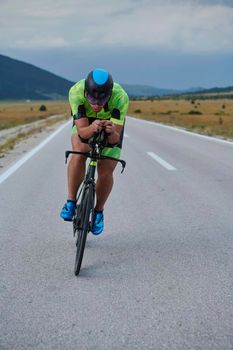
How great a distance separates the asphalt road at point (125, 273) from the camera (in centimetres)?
315

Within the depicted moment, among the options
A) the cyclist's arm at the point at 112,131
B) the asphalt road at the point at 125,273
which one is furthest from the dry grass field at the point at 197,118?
the cyclist's arm at the point at 112,131

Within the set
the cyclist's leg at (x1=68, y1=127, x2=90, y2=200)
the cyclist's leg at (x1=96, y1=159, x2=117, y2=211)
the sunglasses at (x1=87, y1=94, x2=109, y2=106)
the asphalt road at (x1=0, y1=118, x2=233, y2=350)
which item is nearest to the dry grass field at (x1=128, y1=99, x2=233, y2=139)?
the asphalt road at (x1=0, y1=118, x2=233, y2=350)

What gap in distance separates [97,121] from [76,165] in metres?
0.63

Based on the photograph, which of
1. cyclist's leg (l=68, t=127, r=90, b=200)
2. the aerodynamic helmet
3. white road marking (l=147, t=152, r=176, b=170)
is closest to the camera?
the aerodynamic helmet

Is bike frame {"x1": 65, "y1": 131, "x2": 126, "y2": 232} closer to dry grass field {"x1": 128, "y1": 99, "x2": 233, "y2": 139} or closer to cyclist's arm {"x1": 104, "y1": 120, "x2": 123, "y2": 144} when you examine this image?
cyclist's arm {"x1": 104, "y1": 120, "x2": 123, "y2": 144}

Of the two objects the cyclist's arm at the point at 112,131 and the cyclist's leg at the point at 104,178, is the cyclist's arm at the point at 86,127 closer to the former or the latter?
the cyclist's arm at the point at 112,131

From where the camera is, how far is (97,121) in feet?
14.0

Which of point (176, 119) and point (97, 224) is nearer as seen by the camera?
point (97, 224)

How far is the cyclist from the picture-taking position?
167 inches

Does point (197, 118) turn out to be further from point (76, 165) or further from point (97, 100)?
point (97, 100)

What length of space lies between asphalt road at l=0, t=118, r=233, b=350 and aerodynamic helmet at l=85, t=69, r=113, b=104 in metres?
1.40

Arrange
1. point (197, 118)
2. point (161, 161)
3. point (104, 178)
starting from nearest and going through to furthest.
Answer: point (104, 178), point (161, 161), point (197, 118)

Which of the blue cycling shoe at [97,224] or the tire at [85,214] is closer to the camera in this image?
the tire at [85,214]

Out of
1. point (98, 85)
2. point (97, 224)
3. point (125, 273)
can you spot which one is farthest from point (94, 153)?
point (125, 273)
